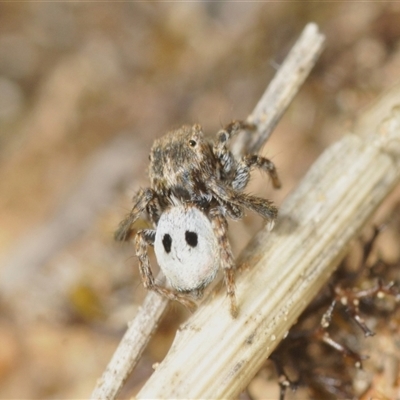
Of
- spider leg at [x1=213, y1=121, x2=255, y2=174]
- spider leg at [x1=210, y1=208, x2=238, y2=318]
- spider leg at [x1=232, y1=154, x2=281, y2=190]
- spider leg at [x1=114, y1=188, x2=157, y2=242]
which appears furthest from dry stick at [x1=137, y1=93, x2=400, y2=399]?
spider leg at [x1=114, y1=188, x2=157, y2=242]

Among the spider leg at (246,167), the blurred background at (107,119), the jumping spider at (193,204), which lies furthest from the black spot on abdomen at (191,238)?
the blurred background at (107,119)

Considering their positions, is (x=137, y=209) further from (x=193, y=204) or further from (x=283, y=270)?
(x=283, y=270)

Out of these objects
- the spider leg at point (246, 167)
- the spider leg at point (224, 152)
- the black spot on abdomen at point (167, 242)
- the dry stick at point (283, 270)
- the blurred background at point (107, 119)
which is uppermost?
the blurred background at point (107, 119)

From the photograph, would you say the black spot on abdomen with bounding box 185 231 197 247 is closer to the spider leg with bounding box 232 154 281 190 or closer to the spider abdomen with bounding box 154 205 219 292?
the spider abdomen with bounding box 154 205 219 292

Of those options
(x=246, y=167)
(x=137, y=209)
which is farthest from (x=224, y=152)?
(x=137, y=209)

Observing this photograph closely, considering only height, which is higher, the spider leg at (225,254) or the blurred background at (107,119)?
the blurred background at (107,119)

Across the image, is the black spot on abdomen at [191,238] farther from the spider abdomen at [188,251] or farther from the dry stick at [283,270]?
the dry stick at [283,270]

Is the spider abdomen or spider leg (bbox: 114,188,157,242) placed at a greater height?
spider leg (bbox: 114,188,157,242)
